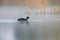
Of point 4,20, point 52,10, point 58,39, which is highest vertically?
point 52,10

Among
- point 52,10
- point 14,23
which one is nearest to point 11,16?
point 14,23

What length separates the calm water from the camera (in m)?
0.96

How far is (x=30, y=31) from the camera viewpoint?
3.49 feet

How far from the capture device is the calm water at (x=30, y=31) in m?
0.96

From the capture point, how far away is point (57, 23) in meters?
1.18

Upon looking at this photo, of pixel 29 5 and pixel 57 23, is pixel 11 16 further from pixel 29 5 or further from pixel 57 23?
pixel 57 23

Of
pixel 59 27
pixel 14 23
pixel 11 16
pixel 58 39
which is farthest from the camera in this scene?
pixel 11 16

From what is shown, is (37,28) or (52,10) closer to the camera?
(37,28)

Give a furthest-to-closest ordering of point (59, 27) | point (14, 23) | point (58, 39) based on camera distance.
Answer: point (14, 23)
point (59, 27)
point (58, 39)

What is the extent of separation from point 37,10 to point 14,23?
0.38 metres

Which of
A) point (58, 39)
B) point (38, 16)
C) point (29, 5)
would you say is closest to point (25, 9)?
point (29, 5)

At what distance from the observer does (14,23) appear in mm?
1216

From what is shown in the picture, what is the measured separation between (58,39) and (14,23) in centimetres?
52

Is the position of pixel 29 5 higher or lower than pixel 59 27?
higher
